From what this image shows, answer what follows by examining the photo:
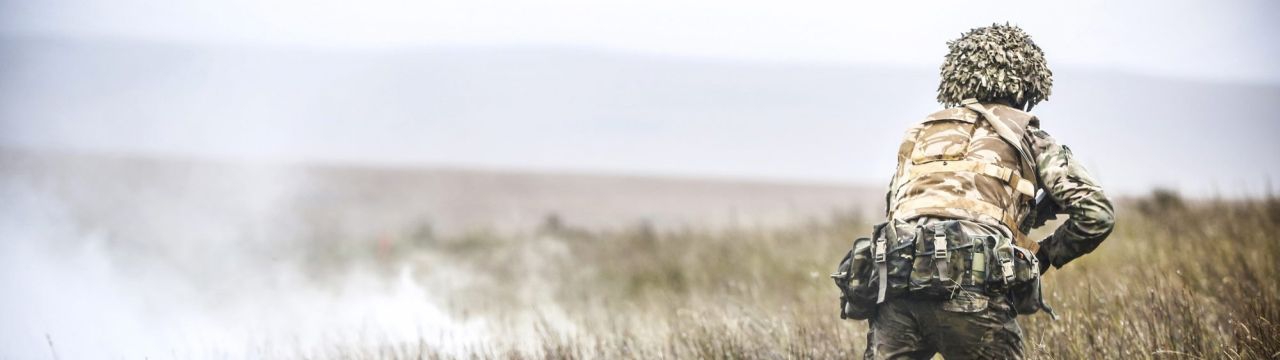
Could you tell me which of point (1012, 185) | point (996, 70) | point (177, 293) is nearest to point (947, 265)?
point (1012, 185)

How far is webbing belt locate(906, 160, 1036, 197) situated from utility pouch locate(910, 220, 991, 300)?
0.22 m

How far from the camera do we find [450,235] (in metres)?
18.9

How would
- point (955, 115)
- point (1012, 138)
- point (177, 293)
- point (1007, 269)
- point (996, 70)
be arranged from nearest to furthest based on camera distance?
point (1007, 269) → point (1012, 138) → point (955, 115) → point (996, 70) → point (177, 293)

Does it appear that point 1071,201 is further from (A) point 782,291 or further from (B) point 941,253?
(A) point 782,291

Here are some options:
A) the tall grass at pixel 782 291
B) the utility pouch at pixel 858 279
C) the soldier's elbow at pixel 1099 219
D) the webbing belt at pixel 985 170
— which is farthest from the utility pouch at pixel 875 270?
the tall grass at pixel 782 291

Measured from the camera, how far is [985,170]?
11.5 feet

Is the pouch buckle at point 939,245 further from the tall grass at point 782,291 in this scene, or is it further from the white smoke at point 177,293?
the white smoke at point 177,293

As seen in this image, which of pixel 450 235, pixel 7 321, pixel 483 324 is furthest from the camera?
pixel 450 235

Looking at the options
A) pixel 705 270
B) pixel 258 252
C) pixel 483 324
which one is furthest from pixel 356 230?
pixel 483 324

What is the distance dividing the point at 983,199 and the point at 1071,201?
287 millimetres

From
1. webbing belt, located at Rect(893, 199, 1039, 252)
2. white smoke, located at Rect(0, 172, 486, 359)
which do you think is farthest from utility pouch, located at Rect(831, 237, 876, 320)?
white smoke, located at Rect(0, 172, 486, 359)

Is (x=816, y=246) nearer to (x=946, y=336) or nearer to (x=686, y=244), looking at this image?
(x=686, y=244)

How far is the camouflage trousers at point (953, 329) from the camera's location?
11.1 ft

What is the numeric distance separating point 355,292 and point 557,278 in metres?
2.72
